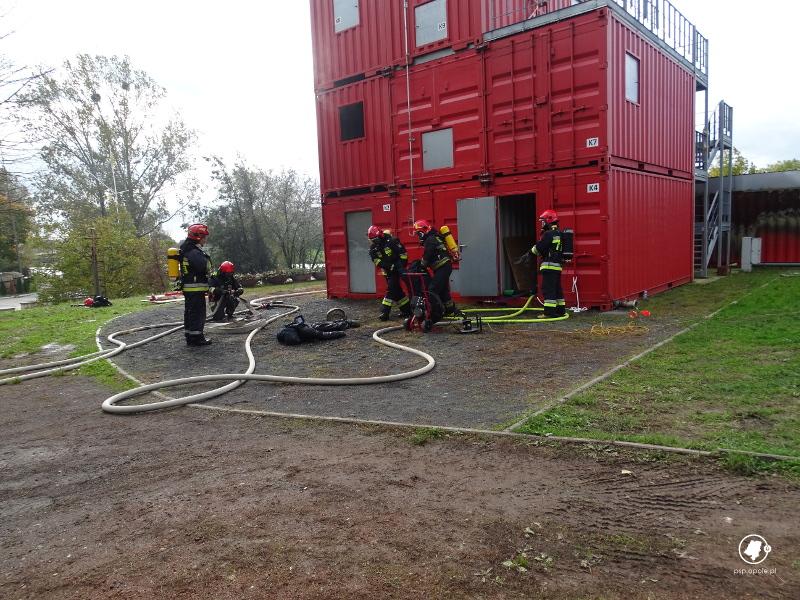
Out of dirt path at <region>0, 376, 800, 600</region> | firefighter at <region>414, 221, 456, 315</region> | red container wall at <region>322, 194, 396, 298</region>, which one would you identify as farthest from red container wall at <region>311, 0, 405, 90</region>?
dirt path at <region>0, 376, 800, 600</region>

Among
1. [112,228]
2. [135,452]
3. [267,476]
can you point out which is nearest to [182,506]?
[267,476]

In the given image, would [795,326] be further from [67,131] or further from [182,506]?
[67,131]

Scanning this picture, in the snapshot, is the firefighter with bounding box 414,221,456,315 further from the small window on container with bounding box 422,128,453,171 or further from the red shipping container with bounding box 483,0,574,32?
the red shipping container with bounding box 483,0,574,32

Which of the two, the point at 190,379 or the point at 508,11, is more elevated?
the point at 508,11

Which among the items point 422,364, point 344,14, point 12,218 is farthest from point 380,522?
point 12,218

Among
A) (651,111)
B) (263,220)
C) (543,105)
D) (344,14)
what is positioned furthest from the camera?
(263,220)

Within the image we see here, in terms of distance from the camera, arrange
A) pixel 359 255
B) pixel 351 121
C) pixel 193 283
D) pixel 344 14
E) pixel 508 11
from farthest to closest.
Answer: pixel 359 255 → pixel 351 121 → pixel 344 14 → pixel 508 11 → pixel 193 283

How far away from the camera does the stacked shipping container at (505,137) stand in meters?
9.90

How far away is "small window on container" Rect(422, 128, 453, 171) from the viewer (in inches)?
454

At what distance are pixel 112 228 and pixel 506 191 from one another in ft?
67.0

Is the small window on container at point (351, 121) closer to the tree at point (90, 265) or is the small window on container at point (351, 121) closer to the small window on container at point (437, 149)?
the small window on container at point (437, 149)

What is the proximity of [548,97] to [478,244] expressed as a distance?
9.72 ft

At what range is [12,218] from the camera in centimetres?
2953

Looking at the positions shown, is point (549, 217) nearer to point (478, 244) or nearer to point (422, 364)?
point (478, 244)
